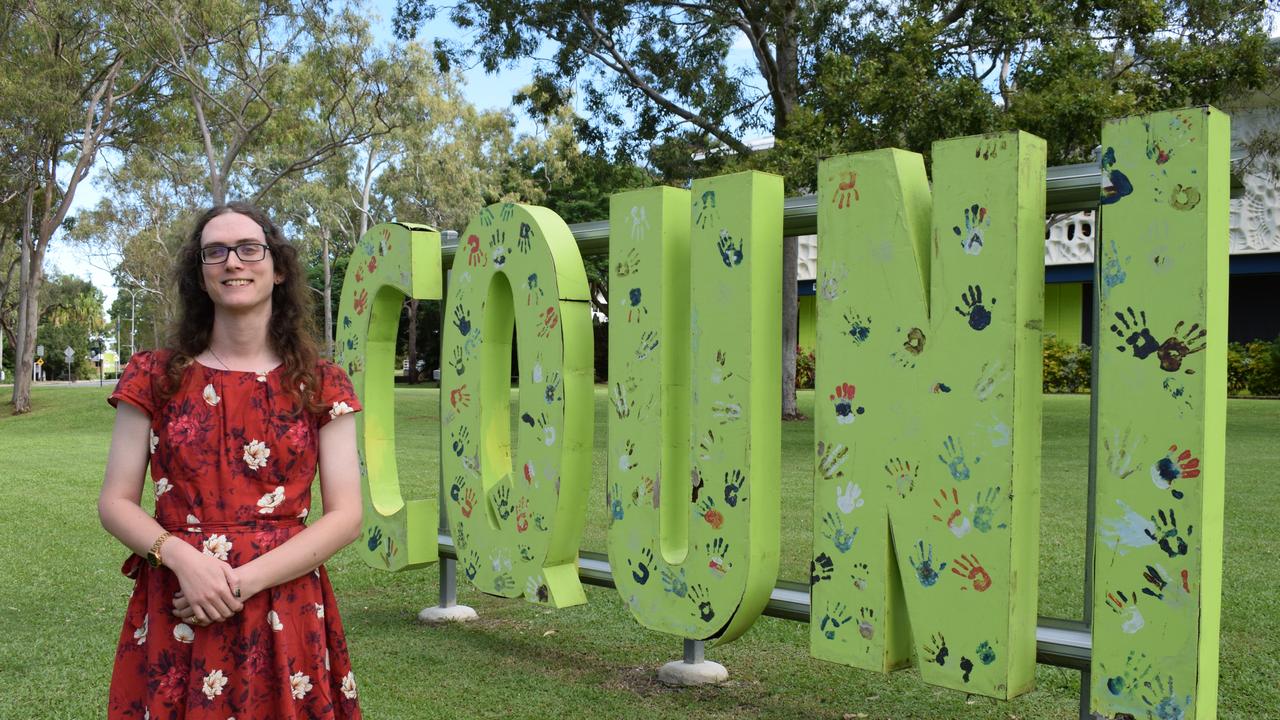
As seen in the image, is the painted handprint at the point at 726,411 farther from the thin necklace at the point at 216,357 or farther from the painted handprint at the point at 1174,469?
the thin necklace at the point at 216,357

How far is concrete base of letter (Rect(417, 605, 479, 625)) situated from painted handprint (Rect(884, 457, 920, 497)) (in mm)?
3092

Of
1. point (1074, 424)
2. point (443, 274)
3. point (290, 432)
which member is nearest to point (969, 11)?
point (1074, 424)

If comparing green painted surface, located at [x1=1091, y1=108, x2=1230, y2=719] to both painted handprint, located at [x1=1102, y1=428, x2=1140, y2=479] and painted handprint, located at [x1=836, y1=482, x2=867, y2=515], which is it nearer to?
painted handprint, located at [x1=1102, y1=428, x2=1140, y2=479]

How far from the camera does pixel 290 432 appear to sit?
2.50 metres

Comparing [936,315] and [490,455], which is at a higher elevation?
[936,315]

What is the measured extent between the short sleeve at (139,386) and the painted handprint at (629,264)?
202 centimetres

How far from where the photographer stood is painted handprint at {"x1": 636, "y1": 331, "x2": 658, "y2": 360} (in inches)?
161

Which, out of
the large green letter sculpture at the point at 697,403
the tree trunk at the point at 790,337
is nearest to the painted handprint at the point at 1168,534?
the large green letter sculpture at the point at 697,403

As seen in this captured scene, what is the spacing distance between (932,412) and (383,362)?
10.3 ft

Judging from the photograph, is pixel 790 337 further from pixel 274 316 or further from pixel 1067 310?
pixel 1067 310

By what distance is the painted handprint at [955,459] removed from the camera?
320 centimetres

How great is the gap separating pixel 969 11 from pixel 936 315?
13.7 m

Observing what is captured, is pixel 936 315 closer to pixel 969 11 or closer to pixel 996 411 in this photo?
pixel 996 411

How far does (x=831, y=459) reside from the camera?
11.6 feet
